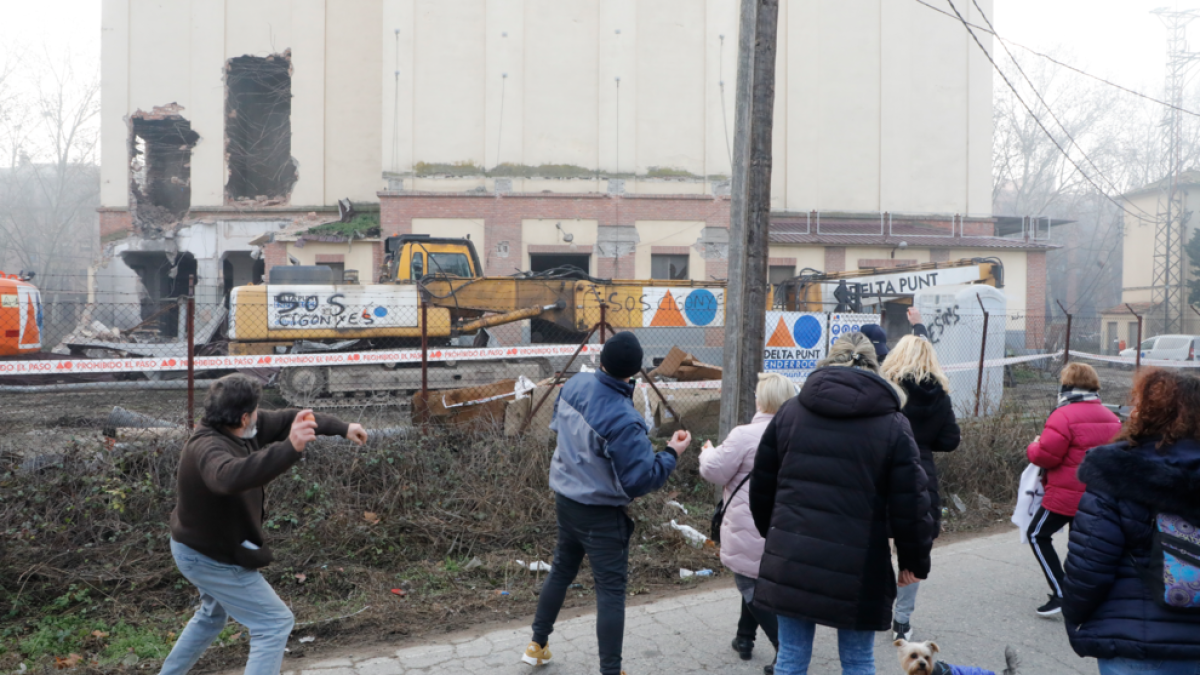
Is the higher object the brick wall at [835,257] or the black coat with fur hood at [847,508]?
the brick wall at [835,257]

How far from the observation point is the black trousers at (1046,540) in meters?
4.70

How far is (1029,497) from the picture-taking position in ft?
15.7

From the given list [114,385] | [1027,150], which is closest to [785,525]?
[114,385]

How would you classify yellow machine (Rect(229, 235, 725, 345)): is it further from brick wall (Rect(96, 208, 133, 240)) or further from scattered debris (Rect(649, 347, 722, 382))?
brick wall (Rect(96, 208, 133, 240))

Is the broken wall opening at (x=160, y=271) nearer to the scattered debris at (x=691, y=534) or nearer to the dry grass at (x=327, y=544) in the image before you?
the dry grass at (x=327, y=544)

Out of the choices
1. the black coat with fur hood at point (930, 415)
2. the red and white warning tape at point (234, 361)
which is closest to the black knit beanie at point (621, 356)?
the black coat with fur hood at point (930, 415)

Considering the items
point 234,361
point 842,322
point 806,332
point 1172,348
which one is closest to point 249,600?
point 234,361

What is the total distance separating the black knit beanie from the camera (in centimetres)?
378

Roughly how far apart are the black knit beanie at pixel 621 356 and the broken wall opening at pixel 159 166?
1082 inches

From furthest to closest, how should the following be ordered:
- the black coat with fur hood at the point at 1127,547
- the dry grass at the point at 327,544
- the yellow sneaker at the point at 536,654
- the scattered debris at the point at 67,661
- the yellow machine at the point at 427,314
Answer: the yellow machine at the point at 427,314
the dry grass at the point at 327,544
the scattered debris at the point at 67,661
the yellow sneaker at the point at 536,654
the black coat with fur hood at the point at 1127,547

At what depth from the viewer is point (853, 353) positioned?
12.1 feet

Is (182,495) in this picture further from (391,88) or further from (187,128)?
(187,128)

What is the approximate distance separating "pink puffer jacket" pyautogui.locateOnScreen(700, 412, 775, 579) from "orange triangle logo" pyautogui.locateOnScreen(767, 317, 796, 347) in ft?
18.9

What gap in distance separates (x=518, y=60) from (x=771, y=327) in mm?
17856
